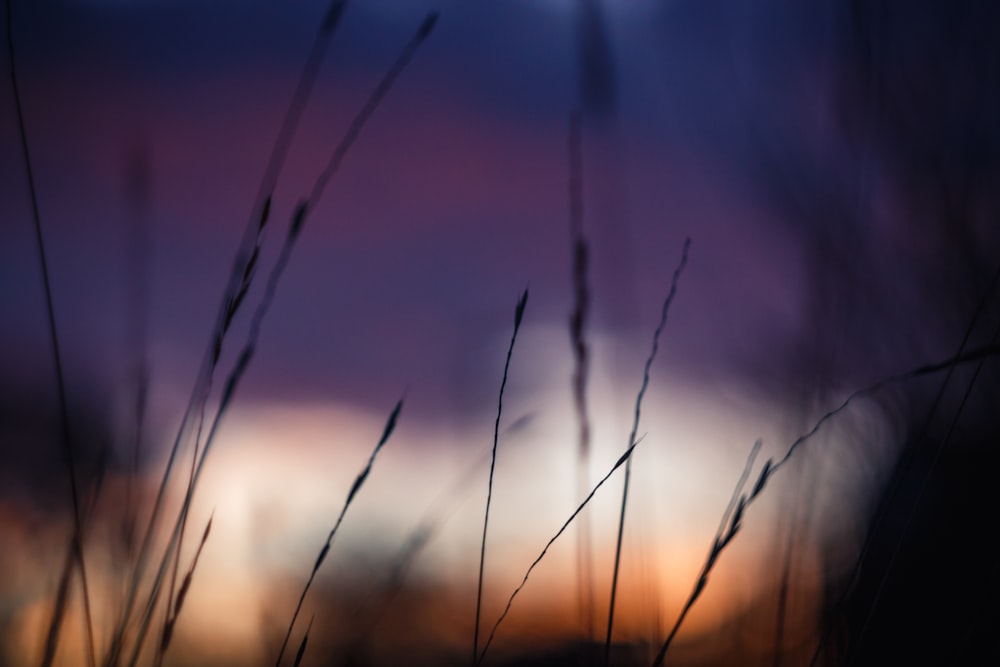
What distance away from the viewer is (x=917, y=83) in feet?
8.99

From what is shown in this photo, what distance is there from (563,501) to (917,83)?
7.64 ft

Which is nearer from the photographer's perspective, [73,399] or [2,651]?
[2,651]

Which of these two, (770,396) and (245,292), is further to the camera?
(770,396)

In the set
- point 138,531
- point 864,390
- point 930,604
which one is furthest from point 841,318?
point 930,604

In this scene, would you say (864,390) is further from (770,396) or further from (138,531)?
(770,396)

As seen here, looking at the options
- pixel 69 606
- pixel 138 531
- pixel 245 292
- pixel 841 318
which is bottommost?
pixel 69 606

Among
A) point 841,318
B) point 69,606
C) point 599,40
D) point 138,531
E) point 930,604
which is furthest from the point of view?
point 930,604

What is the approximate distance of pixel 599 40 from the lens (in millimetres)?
1196

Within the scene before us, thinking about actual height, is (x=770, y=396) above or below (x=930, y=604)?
above

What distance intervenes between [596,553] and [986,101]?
253cm

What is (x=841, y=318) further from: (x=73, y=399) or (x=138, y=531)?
(x=73, y=399)

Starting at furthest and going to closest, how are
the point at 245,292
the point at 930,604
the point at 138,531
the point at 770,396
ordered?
the point at 930,604 < the point at 770,396 < the point at 138,531 < the point at 245,292

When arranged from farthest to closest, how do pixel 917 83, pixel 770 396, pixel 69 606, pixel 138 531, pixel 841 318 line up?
pixel 770 396 < pixel 917 83 < pixel 841 318 < pixel 138 531 < pixel 69 606

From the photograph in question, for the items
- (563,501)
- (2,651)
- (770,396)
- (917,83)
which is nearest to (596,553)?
(563,501)
